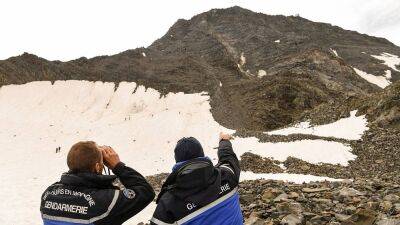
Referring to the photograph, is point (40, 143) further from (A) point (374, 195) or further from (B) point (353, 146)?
(A) point (374, 195)

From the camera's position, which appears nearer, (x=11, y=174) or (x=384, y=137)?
(x=11, y=174)

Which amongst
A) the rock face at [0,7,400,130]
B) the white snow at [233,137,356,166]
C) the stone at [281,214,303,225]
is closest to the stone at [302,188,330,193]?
the stone at [281,214,303,225]

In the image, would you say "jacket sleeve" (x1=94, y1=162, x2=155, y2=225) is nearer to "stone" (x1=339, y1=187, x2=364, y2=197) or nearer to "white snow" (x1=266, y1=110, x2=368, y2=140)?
"stone" (x1=339, y1=187, x2=364, y2=197)

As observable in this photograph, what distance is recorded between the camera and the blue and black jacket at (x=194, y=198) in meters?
4.47

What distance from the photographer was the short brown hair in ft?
14.0

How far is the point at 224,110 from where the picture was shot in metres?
41.2

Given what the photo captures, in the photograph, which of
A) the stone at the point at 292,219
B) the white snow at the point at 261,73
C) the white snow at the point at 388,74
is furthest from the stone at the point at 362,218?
the white snow at the point at 388,74

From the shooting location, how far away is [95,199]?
4141 mm

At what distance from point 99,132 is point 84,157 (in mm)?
31414

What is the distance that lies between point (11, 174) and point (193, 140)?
2210cm

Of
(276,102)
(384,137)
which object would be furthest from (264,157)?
(276,102)

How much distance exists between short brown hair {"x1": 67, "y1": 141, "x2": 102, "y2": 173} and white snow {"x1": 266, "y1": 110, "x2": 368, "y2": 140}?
2694 cm

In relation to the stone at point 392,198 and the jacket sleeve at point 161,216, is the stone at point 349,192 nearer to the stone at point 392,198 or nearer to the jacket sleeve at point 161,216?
the stone at point 392,198

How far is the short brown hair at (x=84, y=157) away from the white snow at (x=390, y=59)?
79828 millimetres
